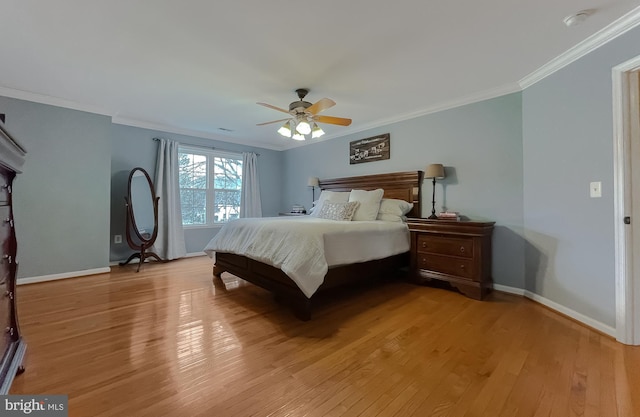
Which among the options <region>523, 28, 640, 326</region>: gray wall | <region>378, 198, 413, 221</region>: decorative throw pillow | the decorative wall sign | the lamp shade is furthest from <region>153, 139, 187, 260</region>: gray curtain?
<region>523, 28, 640, 326</region>: gray wall

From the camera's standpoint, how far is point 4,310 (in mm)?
1427

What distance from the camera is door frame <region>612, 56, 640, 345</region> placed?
6.15ft

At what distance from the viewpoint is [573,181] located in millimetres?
2301

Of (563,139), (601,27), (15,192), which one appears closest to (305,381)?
(563,139)

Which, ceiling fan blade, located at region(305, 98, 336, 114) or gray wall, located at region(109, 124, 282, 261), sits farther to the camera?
gray wall, located at region(109, 124, 282, 261)

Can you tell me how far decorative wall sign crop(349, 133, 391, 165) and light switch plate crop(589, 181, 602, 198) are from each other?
7.83 feet

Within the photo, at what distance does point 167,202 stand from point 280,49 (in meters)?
3.55

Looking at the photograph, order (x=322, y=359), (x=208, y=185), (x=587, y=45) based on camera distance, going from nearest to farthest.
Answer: (x=322, y=359) → (x=587, y=45) → (x=208, y=185)

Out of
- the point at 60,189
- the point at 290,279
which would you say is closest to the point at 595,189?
the point at 290,279

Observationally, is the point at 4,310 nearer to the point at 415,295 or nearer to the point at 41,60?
the point at 41,60

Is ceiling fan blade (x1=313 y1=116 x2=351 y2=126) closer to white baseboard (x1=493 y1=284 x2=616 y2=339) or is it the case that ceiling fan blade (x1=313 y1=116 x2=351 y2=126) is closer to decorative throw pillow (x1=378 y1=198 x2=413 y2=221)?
decorative throw pillow (x1=378 y1=198 x2=413 y2=221)

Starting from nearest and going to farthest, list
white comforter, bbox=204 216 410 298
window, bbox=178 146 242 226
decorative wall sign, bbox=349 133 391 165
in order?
white comforter, bbox=204 216 410 298 → decorative wall sign, bbox=349 133 391 165 → window, bbox=178 146 242 226

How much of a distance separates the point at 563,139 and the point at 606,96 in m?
0.43

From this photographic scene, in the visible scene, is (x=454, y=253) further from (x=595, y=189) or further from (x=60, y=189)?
(x=60, y=189)
